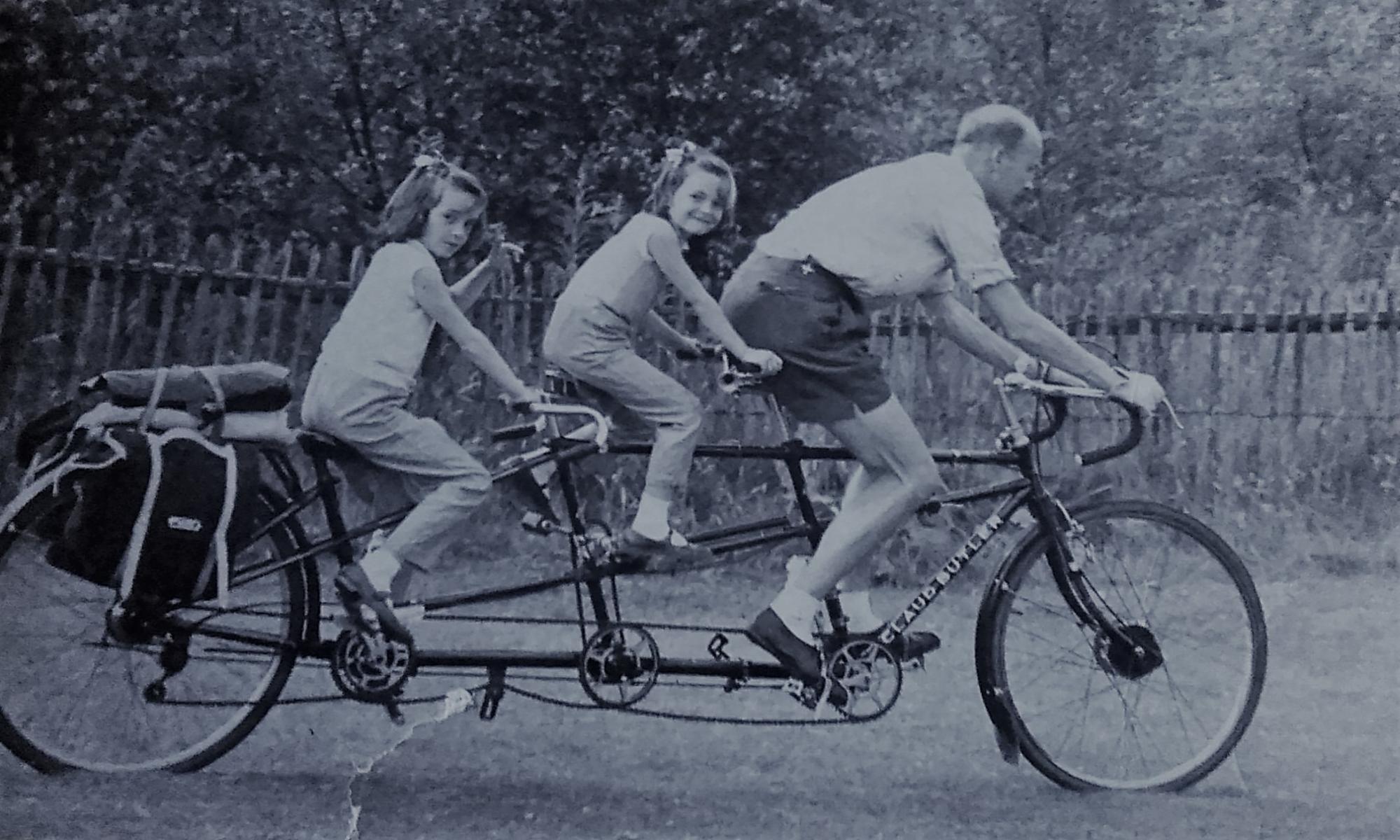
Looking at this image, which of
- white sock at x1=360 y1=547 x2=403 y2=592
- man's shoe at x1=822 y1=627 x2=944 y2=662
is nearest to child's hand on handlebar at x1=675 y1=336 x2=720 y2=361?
man's shoe at x1=822 y1=627 x2=944 y2=662

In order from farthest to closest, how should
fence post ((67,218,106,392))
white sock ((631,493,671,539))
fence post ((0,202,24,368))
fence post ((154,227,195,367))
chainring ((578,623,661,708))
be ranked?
1. fence post ((154,227,195,367))
2. fence post ((67,218,106,392))
3. fence post ((0,202,24,368))
4. white sock ((631,493,671,539))
5. chainring ((578,623,661,708))

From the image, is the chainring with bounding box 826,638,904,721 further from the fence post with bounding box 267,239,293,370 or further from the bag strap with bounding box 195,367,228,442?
the fence post with bounding box 267,239,293,370

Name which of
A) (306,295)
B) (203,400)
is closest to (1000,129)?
(203,400)

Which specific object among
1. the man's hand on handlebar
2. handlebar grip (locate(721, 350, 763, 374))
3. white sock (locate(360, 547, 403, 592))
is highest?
handlebar grip (locate(721, 350, 763, 374))

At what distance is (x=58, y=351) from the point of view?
13.4 ft

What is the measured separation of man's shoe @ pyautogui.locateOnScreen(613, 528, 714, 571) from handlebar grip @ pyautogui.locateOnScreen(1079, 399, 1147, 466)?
97 centimetres

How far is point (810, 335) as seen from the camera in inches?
133

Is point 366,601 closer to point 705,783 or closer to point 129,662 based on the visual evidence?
point 129,662

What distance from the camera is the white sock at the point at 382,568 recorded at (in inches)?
130

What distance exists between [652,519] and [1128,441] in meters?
1.15

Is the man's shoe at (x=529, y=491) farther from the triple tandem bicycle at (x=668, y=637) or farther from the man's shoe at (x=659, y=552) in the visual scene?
the man's shoe at (x=659, y=552)

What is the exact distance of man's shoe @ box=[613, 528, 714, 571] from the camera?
3.44 m

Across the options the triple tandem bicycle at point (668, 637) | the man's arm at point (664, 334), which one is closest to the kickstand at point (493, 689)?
the triple tandem bicycle at point (668, 637)

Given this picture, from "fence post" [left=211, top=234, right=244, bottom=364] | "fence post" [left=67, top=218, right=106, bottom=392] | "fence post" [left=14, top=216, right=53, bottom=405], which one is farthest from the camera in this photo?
"fence post" [left=211, top=234, right=244, bottom=364]
